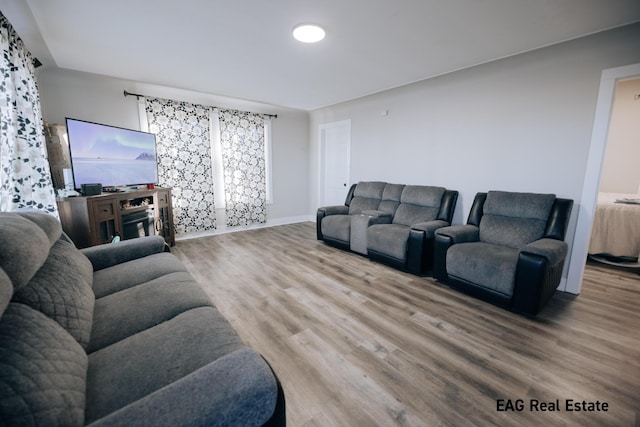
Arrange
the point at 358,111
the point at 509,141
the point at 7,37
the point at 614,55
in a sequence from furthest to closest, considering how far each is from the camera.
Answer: the point at 358,111 → the point at 509,141 → the point at 614,55 → the point at 7,37

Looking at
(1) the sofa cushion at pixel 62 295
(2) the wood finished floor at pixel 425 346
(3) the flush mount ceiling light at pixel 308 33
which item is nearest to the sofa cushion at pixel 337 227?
(2) the wood finished floor at pixel 425 346

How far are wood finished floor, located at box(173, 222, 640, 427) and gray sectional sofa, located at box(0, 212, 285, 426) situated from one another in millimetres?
691

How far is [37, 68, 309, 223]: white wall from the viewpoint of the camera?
328cm

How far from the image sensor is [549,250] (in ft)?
6.83

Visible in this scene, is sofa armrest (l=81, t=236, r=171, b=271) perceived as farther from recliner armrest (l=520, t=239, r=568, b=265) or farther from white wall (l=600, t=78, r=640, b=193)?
white wall (l=600, t=78, r=640, b=193)

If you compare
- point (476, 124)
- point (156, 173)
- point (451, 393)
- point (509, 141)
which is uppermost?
point (476, 124)

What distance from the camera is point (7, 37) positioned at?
6.52 feet

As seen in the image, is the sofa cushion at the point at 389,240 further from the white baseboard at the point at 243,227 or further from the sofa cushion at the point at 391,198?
the white baseboard at the point at 243,227

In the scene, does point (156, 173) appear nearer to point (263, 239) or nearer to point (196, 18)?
point (263, 239)

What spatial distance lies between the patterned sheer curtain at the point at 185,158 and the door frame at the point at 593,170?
4.85m

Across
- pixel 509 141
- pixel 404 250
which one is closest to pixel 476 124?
pixel 509 141

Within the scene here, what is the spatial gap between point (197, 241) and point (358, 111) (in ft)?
11.8

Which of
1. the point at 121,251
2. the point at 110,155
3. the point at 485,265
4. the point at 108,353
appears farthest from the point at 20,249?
the point at 485,265

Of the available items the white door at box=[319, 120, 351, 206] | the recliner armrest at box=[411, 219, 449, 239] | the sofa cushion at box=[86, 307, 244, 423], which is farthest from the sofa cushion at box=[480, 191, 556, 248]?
the sofa cushion at box=[86, 307, 244, 423]
